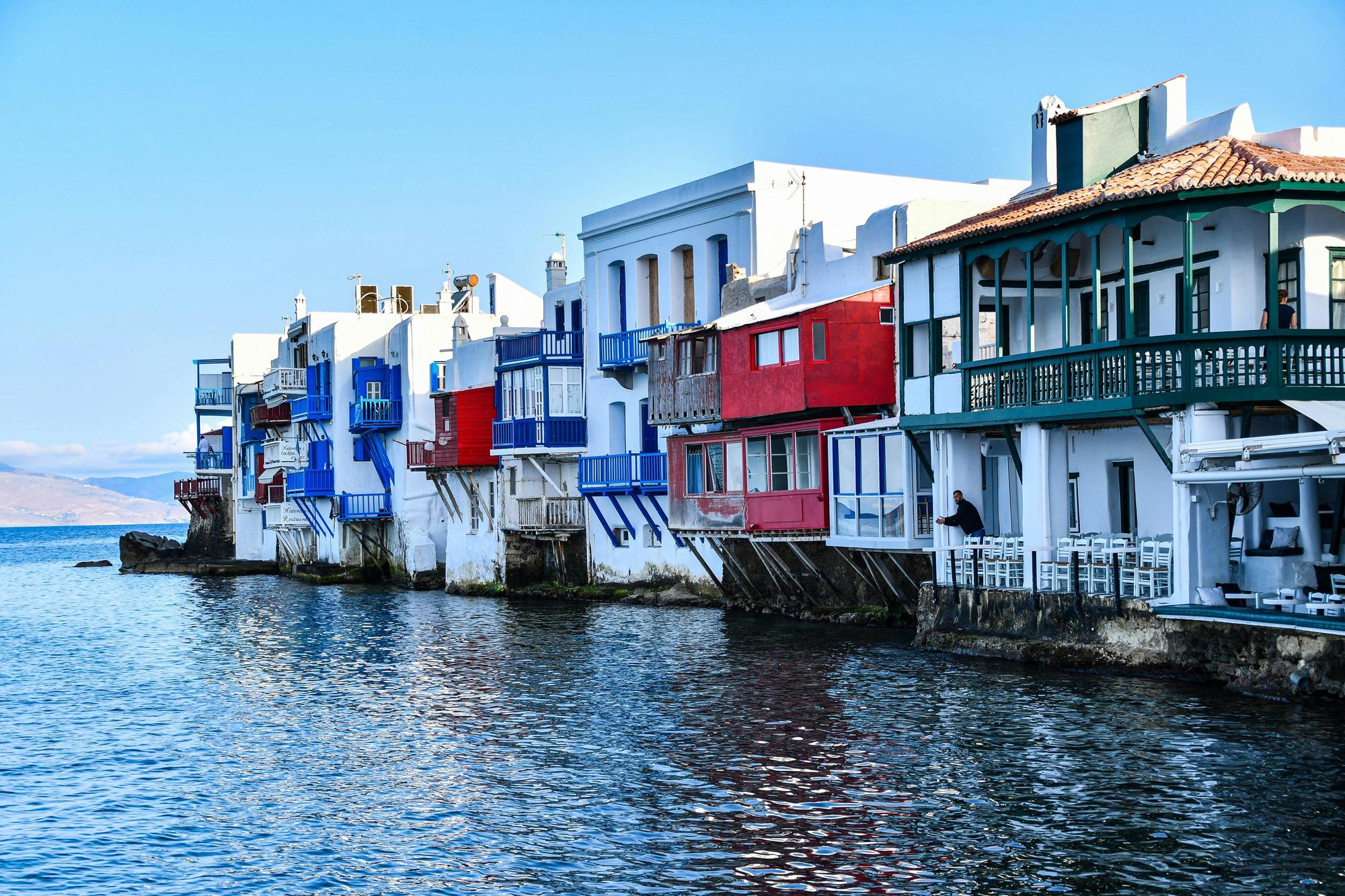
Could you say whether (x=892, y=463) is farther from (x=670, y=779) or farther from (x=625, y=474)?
(x=670, y=779)

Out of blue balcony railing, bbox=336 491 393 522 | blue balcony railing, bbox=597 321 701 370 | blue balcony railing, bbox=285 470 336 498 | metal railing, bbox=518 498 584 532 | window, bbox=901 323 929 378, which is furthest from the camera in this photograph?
blue balcony railing, bbox=285 470 336 498

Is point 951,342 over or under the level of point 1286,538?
over

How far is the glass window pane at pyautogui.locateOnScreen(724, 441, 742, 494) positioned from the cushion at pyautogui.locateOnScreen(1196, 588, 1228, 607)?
16529 mm

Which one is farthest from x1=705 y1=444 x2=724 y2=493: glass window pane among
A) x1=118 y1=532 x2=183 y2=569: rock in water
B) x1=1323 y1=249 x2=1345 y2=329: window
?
x1=118 y1=532 x2=183 y2=569: rock in water

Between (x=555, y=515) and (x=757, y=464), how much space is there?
13672mm

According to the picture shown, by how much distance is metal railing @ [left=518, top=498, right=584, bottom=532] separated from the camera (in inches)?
1954

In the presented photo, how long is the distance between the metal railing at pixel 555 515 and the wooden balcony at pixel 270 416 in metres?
27.0

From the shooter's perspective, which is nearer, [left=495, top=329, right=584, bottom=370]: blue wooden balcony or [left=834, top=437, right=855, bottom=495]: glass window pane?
[left=834, top=437, right=855, bottom=495]: glass window pane

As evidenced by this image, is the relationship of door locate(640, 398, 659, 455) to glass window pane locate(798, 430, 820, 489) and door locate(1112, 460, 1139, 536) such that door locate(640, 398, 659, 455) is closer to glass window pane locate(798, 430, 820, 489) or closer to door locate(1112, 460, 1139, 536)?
glass window pane locate(798, 430, 820, 489)

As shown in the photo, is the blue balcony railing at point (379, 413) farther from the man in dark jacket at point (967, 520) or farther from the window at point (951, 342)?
the man in dark jacket at point (967, 520)

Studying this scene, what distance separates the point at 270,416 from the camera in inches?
2963

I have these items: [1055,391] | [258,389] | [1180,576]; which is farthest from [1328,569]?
[258,389]

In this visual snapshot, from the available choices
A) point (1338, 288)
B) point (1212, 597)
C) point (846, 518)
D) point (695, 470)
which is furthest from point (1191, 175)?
point (695, 470)

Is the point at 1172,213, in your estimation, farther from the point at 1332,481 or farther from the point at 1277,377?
the point at 1332,481
